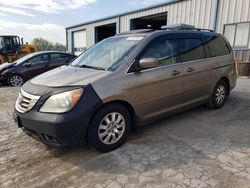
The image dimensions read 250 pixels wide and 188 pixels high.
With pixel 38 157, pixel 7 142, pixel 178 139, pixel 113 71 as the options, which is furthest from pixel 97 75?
pixel 7 142

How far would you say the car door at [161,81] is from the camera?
145 inches

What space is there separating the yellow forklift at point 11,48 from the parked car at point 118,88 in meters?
13.3

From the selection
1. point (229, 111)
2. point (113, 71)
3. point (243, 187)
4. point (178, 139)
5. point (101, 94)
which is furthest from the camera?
point (229, 111)

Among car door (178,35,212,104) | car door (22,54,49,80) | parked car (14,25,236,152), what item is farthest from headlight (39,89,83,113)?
car door (22,54,49,80)

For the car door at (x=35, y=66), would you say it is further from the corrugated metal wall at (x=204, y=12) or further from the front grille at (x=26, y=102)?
the corrugated metal wall at (x=204, y=12)

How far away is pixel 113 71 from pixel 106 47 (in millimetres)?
1016

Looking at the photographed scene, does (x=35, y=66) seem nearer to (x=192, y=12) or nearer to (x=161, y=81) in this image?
(x=161, y=81)

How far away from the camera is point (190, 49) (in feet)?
15.0

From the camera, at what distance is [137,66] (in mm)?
3582

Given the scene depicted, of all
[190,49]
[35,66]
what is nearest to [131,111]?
[190,49]

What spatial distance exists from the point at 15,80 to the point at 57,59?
207 centimetres

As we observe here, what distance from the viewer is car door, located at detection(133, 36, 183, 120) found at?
369 cm

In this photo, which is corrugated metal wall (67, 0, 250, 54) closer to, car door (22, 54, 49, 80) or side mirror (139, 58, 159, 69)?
car door (22, 54, 49, 80)

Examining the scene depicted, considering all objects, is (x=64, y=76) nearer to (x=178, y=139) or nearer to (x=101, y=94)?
(x=101, y=94)
